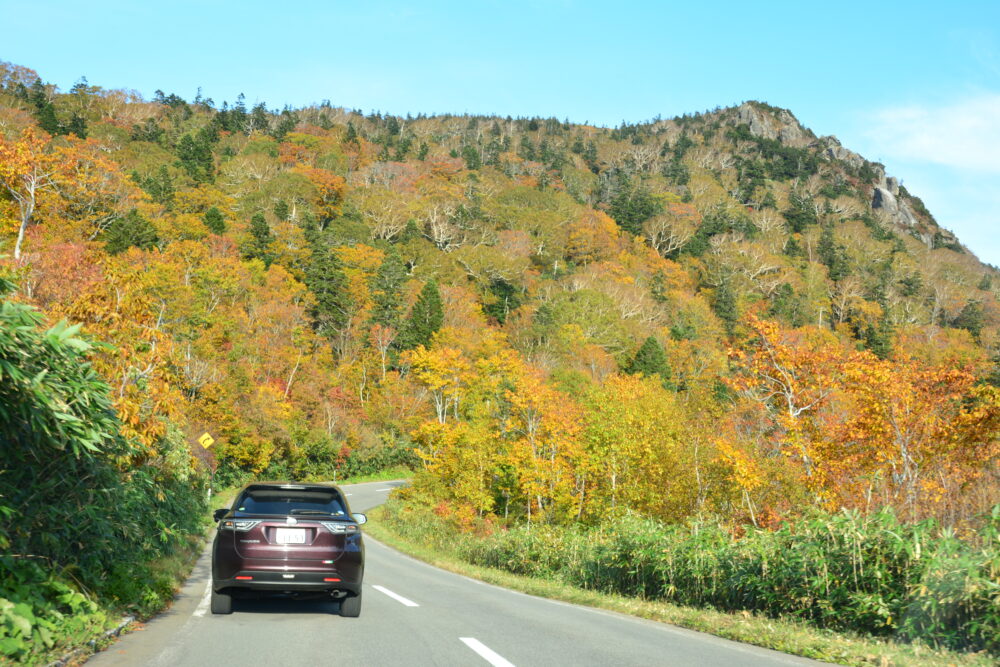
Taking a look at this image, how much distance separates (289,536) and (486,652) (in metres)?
2.80

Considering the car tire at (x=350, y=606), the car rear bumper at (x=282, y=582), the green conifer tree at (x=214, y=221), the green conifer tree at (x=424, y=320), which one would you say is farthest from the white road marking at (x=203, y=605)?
the green conifer tree at (x=214, y=221)

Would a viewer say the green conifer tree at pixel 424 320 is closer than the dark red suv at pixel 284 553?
No

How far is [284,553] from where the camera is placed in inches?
313

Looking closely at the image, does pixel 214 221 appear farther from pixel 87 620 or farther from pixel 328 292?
pixel 87 620

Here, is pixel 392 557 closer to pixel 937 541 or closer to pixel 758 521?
pixel 758 521

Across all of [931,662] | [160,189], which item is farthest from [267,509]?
[160,189]

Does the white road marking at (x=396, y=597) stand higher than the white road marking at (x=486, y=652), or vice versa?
the white road marking at (x=486, y=652)

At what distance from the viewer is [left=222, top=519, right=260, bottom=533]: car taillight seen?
26.1ft

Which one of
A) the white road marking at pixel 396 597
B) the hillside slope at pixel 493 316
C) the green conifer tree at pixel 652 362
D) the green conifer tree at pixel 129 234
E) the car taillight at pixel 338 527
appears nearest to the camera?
the car taillight at pixel 338 527

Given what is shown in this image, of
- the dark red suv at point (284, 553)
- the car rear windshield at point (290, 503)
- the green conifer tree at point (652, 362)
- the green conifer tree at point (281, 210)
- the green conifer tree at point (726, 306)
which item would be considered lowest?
the dark red suv at point (284, 553)

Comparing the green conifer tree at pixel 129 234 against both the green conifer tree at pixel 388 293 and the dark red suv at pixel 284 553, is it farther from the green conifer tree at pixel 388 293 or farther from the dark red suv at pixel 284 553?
the dark red suv at pixel 284 553

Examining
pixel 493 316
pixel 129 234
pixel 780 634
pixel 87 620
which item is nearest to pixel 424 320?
pixel 493 316

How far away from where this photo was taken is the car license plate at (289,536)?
7973 millimetres

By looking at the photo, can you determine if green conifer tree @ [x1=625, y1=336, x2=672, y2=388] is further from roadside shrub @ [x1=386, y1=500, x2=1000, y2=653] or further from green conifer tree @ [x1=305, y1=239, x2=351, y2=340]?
roadside shrub @ [x1=386, y1=500, x2=1000, y2=653]
